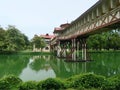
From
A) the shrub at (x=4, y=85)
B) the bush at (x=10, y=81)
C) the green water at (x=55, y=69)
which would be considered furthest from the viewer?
the green water at (x=55, y=69)

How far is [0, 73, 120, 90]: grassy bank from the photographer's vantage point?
10.9m

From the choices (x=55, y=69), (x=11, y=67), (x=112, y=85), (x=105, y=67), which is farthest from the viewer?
(x=11, y=67)

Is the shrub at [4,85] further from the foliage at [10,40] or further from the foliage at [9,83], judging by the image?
the foliage at [10,40]

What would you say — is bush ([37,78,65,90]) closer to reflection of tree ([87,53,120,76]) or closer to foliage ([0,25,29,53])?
reflection of tree ([87,53,120,76])

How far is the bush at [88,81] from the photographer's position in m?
11.2

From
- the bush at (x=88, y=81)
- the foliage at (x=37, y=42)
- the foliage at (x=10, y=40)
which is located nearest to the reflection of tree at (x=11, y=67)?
the bush at (x=88, y=81)

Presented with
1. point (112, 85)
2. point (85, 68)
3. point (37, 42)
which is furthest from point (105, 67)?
point (37, 42)

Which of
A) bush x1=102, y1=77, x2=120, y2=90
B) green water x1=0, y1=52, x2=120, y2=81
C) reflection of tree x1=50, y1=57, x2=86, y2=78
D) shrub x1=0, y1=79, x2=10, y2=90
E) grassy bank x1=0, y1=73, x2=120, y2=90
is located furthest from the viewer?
reflection of tree x1=50, y1=57, x2=86, y2=78

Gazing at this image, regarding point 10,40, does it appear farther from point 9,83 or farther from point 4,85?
point 4,85

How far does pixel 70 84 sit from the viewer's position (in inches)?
447

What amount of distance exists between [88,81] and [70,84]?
2.71ft

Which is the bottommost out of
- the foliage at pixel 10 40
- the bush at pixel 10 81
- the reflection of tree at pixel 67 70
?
the reflection of tree at pixel 67 70

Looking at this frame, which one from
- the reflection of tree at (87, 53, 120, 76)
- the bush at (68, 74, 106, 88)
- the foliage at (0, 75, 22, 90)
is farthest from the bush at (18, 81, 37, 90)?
the reflection of tree at (87, 53, 120, 76)

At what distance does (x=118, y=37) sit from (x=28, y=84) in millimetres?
69463
